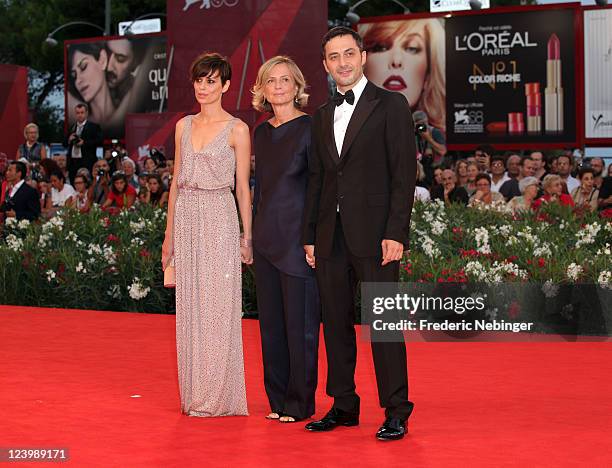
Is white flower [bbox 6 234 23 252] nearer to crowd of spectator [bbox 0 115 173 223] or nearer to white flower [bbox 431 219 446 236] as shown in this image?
crowd of spectator [bbox 0 115 173 223]

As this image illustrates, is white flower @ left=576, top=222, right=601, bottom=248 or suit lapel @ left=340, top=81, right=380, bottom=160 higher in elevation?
suit lapel @ left=340, top=81, right=380, bottom=160

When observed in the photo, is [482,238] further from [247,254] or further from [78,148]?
[78,148]

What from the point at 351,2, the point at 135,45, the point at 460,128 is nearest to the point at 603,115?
the point at 460,128

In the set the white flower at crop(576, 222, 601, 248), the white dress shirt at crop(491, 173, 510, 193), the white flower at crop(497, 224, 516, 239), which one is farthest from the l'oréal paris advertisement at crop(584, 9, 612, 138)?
the white flower at crop(497, 224, 516, 239)

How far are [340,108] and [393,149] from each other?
0.39 m

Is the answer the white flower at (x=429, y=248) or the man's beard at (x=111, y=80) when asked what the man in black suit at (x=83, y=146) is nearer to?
the white flower at (x=429, y=248)

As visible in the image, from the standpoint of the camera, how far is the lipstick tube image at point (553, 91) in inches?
958

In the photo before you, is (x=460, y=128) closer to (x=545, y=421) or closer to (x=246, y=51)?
(x=246, y=51)

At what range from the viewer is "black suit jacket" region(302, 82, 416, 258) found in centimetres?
564

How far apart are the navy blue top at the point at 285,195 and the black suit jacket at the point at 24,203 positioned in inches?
352

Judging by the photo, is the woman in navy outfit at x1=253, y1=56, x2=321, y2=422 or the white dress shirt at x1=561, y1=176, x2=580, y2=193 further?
the white dress shirt at x1=561, y1=176, x2=580, y2=193

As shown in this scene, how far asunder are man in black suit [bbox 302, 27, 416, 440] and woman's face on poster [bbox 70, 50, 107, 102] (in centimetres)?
2847

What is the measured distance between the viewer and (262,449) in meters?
5.59

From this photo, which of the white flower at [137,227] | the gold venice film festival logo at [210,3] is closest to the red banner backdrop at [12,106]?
the gold venice film festival logo at [210,3]
